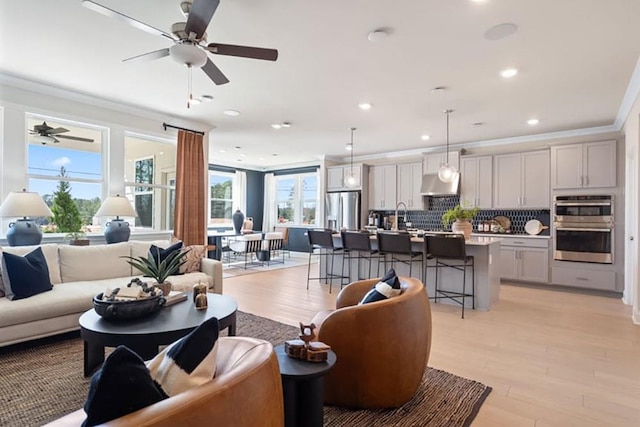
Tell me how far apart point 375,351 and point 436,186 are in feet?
18.0

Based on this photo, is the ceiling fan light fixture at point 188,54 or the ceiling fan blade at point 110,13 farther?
the ceiling fan light fixture at point 188,54

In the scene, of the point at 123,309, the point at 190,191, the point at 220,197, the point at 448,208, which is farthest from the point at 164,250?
the point at 220,197

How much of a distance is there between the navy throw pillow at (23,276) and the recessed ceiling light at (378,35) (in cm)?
364

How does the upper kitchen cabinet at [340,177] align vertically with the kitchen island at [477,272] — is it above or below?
above

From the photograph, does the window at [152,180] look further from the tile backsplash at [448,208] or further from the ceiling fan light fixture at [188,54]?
the tile backsplash at [448,208]

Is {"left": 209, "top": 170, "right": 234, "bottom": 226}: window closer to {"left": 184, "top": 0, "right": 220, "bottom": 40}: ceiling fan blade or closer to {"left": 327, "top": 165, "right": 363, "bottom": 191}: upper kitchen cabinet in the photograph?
{"left": 327, "top": 165, "right": 363, "bottom": 191}: upper kitchen cabinet

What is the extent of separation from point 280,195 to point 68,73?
6.95 metres

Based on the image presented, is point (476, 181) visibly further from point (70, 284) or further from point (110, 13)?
point (70, 284)

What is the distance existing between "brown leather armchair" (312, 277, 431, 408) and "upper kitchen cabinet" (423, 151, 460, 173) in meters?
5.34

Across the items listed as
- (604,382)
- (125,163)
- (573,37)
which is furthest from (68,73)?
(604,382)

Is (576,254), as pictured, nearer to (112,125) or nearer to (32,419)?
(32,419)

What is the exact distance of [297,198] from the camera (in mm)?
10062

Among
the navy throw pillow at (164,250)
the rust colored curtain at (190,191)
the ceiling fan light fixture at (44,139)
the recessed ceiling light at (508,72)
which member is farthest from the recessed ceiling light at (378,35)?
the ceiling fan light fixture at (44,139)

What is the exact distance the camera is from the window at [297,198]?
32.2 feet
